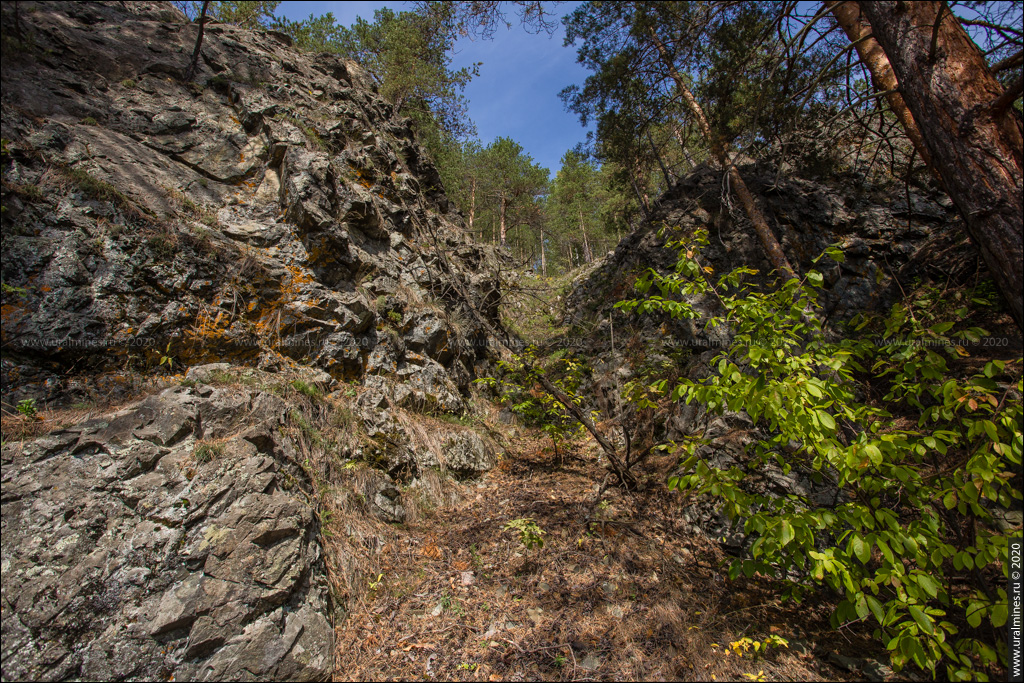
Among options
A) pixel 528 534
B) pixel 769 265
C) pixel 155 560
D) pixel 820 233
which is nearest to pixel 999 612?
pixel 528 534

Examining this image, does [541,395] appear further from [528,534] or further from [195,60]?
[195,60]

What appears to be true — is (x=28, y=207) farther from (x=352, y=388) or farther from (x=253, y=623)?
(x=253, y=623)

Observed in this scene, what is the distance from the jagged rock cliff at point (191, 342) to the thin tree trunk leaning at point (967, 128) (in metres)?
5.27

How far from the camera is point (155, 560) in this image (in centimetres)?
265

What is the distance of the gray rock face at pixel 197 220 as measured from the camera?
12.6ft

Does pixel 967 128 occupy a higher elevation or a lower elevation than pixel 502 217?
lower

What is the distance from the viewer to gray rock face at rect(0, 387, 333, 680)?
2.33m

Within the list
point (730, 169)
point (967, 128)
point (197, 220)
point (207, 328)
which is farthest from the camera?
point (730, 169)

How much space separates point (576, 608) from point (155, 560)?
3264 mm

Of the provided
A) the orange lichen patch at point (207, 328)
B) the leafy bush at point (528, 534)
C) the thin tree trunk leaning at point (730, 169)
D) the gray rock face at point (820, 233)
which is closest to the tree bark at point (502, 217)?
the gray rock face at point (820, 233)

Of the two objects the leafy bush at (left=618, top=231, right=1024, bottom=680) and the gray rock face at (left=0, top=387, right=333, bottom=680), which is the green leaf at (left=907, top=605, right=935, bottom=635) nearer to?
the leafy bush at (left=618, top=231, right=1024, bottom=680)

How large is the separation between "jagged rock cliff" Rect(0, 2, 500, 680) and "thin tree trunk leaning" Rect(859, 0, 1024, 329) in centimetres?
527

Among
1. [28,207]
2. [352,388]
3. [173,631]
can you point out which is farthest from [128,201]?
[173,631]

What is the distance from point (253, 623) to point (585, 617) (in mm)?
2552
